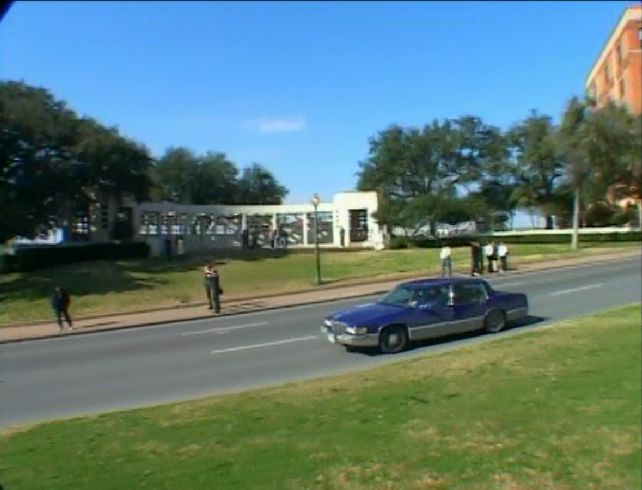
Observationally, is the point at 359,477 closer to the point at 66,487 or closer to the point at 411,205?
the point at 66,487

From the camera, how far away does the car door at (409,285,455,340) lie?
8406mm

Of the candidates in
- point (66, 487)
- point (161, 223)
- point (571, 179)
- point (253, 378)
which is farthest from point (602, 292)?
point (66, 487)

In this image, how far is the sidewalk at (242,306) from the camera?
991cm

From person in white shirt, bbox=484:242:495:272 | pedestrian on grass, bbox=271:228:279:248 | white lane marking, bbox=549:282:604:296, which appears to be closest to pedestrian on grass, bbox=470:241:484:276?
person in white shirt, bbox=484:242:495:272

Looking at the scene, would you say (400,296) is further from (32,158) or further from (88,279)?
(32,158)

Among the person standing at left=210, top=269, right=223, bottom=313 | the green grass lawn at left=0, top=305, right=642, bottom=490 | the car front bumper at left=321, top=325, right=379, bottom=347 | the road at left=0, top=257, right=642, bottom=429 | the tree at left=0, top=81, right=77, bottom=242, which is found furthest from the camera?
the road at left=0, top=257, right=642, bottom=429

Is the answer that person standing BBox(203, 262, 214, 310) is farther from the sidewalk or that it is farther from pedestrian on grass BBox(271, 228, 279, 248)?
pedestrian on grass BBox(271, 228, 279, 248)

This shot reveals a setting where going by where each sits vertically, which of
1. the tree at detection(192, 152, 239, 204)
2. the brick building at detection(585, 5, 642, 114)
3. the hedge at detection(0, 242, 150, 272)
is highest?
the brick building at detection(585, 5, 642, 114)

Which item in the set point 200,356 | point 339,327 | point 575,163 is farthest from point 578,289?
point 200,356

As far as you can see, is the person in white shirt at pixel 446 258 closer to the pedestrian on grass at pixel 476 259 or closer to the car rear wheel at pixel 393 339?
the pedestrian on grass at pixel 476 259

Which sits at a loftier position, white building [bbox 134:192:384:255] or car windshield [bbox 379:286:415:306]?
white building [bbox 134:192:384:255]

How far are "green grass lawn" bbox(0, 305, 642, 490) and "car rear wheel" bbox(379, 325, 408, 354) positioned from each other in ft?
1.94

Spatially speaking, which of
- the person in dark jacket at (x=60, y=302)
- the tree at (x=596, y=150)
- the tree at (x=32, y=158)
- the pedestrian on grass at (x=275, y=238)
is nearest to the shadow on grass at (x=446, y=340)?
the pedestrian on grass at (x=275, y=238)

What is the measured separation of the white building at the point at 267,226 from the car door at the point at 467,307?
1.30 metres
